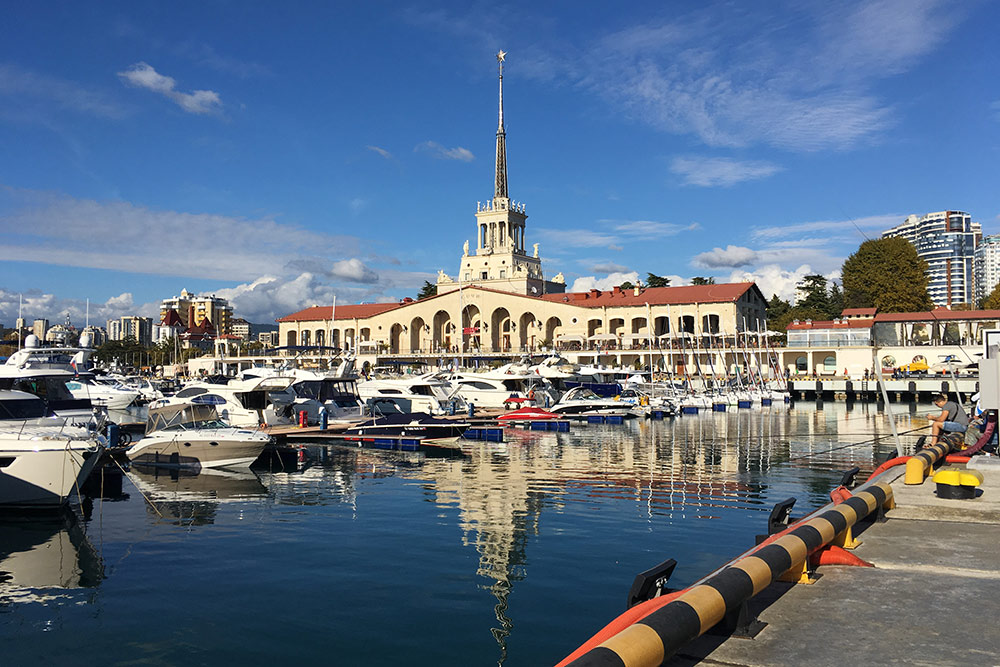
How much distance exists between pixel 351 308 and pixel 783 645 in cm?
11441

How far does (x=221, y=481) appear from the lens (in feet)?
76.9

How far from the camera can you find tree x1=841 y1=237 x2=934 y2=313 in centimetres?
9306

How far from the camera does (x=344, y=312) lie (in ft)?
380

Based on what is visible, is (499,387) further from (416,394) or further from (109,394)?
(109,394)

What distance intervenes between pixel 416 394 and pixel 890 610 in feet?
126

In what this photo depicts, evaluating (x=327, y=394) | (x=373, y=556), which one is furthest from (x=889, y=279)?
(x=373, y=556)

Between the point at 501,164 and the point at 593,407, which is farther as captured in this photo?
the point at 501,164

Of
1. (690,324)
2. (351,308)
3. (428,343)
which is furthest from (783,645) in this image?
(351,308)

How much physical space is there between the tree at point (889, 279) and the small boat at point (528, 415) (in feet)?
215

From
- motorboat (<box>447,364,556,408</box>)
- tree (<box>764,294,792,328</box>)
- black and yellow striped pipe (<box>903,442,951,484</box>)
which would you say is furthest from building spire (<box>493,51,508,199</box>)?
black and yellow striped pipe (<box>903,442,951,484</box>)

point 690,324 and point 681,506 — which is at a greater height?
point 690,324

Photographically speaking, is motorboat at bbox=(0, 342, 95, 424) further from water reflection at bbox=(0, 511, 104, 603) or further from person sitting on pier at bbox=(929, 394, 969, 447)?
person sitting on pier at bbox=(929, 394, 969, 447)

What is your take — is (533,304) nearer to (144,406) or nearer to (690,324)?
(690,324)

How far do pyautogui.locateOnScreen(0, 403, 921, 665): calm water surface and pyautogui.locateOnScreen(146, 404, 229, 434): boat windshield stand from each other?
8.04 ft
